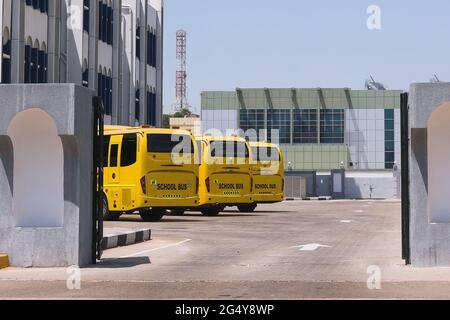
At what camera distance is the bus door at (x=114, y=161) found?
93.7 ft

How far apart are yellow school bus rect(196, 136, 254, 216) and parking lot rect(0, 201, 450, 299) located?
10.9m

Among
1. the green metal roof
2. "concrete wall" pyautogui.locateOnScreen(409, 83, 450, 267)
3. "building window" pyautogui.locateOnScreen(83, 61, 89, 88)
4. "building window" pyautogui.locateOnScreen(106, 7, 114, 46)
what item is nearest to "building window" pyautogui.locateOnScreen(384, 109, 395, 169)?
the green metal roof

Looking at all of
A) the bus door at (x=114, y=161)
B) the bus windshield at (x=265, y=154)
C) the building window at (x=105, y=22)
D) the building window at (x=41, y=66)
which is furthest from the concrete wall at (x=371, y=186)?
the bus door at (x=114, y=161)

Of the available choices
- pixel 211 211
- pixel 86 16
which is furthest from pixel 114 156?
pixel 86 16

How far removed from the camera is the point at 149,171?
28047mm

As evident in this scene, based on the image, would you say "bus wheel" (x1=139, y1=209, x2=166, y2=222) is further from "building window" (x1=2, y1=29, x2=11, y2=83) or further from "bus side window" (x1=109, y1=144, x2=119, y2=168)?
"building window" (x1=2, y1=29, x2=11, y2=83)

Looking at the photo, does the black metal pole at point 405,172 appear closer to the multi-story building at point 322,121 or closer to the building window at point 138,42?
the building window at point 138,42

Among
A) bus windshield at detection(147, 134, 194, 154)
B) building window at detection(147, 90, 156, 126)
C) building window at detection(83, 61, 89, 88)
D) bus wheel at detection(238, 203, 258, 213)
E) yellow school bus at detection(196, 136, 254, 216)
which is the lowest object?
bus wheel at detection(238, 203, 258, 213)

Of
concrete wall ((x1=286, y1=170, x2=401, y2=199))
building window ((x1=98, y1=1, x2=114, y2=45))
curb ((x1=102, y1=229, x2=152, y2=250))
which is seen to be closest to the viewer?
curb ((x1=102, y1=229, x2=152, y2=250))

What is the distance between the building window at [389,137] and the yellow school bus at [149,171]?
76.0m

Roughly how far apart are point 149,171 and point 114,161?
4.31 feet

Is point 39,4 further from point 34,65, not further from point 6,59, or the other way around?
point 6,59

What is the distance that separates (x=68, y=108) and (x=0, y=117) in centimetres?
102

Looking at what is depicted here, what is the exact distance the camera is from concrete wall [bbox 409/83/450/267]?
525 inches
